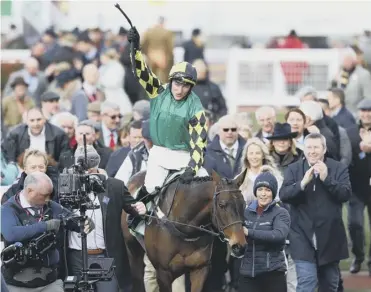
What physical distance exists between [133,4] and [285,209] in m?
11.3

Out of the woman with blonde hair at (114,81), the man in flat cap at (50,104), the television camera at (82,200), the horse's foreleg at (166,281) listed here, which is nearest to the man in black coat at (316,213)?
the horse's foreleg at (166,281)

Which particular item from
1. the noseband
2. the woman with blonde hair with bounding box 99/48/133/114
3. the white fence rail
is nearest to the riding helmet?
the noseband

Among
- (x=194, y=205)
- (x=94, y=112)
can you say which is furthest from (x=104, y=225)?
(x=94, y=112)

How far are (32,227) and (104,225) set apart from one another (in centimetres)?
130

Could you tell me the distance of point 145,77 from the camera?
16.1 m

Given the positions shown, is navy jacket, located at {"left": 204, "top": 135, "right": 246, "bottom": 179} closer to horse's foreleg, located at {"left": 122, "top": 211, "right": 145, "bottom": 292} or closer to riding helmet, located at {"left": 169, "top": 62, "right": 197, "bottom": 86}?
horse's foreleg, located at {"left": 122, "top": 211, "right": 145, "bottom": 292}

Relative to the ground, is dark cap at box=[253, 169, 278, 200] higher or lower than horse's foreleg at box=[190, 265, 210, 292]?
higher

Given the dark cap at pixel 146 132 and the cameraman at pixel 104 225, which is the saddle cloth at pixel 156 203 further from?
Result: the dark cap at pixel 146 132

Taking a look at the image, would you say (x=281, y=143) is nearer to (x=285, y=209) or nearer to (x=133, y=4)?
(x=285, y=209)

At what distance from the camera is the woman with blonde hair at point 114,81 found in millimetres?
25469

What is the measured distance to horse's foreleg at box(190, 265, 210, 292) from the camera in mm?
15648

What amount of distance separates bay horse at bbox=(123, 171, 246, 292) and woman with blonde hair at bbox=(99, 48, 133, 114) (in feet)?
29.7

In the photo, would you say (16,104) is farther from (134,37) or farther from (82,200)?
(82,200)

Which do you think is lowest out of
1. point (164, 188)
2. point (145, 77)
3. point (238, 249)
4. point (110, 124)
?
point (238, 249)
